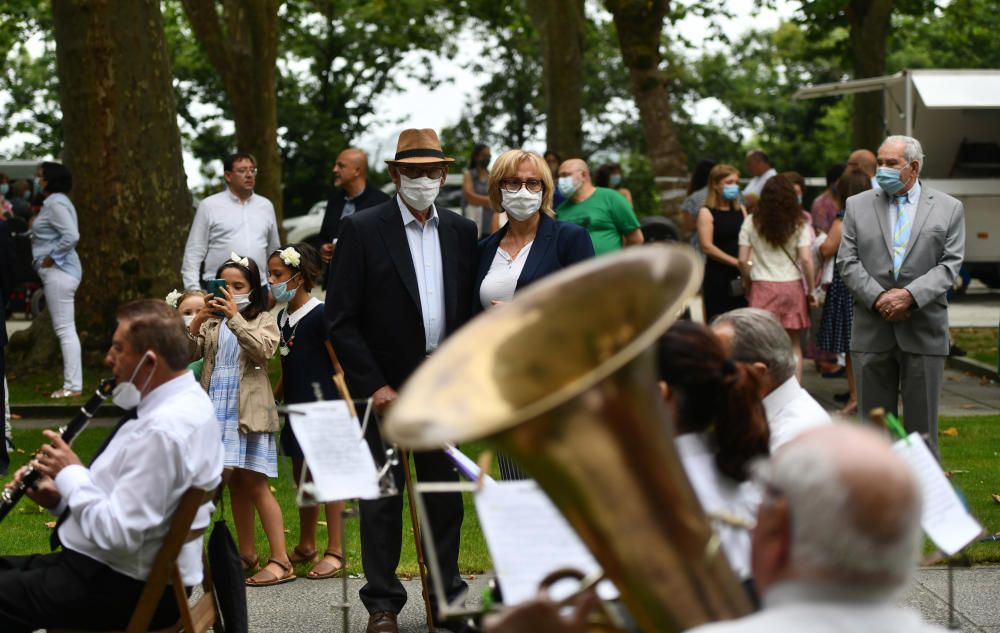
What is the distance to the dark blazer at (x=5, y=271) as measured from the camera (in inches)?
356

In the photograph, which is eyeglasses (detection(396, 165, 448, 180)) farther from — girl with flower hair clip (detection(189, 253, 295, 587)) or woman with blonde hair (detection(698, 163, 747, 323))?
woman with blonde hair (detection(698, 163, 747, 323))

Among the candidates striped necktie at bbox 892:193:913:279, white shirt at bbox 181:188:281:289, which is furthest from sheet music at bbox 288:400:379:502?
white shirt at bbox 181:188:281:289

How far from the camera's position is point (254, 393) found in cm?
663

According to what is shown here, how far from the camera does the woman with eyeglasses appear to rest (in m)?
5.72

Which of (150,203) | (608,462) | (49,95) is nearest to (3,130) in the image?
(49,95)

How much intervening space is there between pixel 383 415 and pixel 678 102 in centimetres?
4074

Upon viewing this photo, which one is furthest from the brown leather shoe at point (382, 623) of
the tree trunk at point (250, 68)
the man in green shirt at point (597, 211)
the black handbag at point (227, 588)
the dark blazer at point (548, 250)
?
the tree trunk at point (250, 68)

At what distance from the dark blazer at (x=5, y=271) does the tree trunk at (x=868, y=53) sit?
15.8 meters

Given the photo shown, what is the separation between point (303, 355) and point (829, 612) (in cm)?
461

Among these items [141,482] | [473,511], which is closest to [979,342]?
[473,511]

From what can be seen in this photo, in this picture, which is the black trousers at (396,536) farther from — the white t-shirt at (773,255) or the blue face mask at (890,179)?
the white t-shirt at (773,255)

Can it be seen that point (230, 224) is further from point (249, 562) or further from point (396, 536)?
point (396, 536)

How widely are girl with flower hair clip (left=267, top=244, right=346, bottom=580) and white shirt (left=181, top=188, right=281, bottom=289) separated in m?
3.08

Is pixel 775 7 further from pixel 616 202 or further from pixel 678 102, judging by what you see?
pixel 678 102
